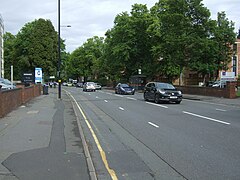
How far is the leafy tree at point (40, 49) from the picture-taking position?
66562mm

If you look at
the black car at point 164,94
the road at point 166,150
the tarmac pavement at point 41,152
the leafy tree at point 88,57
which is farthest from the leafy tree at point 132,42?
the tarmac pavement at point 41,152

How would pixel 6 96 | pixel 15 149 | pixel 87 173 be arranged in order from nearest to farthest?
pixel 87 173 → pixel 15 149 → pixel 6 96

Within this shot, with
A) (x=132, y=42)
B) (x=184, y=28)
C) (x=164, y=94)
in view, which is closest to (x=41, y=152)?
(x=164, y=94)

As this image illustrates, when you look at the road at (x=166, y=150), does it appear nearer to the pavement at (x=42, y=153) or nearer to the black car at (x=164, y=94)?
the pavement at (x=42, y=153)

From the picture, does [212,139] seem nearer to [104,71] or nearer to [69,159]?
[69,159]

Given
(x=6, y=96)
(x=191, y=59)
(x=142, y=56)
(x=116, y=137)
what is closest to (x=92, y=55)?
(x=142, y=56)

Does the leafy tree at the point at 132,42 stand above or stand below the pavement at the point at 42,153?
above

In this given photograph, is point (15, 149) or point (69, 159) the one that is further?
point (15, 149)

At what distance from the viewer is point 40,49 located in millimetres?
66625

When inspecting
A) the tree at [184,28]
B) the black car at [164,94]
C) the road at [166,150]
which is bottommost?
the road at [166,150]

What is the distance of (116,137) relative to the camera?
10.7 meters

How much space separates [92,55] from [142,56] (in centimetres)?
4172

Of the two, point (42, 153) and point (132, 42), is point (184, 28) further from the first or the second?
point (42, 153)

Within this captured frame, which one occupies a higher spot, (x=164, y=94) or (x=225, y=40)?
(x=225, y=40)
